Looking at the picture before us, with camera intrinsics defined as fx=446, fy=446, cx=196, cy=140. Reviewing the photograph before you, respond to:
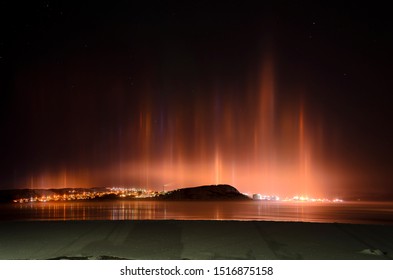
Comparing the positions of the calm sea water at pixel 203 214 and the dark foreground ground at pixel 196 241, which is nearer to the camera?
the dark foreground ground at pixel 196 241

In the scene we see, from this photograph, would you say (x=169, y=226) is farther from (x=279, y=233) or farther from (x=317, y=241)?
(x=317, y=241)

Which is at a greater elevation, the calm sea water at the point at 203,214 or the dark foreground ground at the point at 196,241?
the dark foreground ground at the point at 196,241

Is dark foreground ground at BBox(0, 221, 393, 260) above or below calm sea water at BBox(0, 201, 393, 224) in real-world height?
above

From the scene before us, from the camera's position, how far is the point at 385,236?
1831 cm

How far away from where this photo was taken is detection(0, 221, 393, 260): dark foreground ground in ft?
46.9

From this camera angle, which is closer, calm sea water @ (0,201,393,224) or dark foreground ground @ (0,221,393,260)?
dark foreground ground @ (0,221,393,260)

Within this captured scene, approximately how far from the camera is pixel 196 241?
16.8 meters

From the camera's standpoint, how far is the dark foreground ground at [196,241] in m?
14.3

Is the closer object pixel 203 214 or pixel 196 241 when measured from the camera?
pixel 196 241

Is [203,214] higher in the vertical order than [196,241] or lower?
lower
